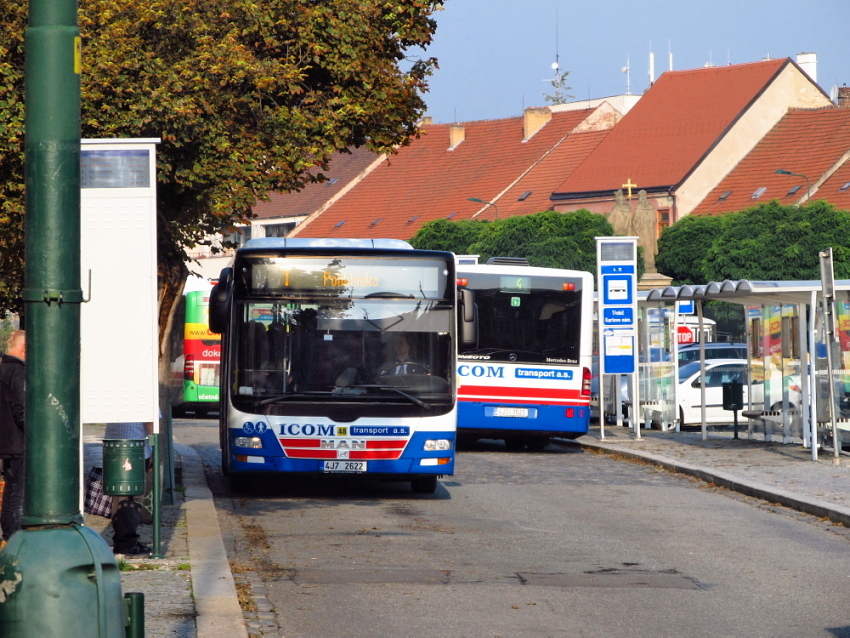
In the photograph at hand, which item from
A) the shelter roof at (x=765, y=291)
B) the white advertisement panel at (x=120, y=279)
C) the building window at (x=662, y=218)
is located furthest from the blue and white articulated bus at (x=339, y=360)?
the building window at (x=662, y=218)

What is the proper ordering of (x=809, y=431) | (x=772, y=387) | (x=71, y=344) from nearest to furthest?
(x=71, y=344)
(x=809, y=431)
(x=772, y=387)

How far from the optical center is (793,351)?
20.7 metres

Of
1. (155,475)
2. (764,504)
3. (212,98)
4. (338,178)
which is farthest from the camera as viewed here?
(338,178)

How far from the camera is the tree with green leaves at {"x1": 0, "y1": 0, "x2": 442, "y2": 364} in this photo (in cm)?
1241

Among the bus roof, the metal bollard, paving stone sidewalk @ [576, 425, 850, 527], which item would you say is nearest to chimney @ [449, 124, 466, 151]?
paving stone sidewalk @ [576, 425, 850, 527]

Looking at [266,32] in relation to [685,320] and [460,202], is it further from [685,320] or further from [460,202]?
[460,202]

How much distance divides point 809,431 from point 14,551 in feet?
57.6

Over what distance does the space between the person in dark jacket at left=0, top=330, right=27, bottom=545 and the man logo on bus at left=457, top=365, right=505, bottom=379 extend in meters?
12.2

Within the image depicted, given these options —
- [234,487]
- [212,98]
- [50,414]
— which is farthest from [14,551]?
[234,487]

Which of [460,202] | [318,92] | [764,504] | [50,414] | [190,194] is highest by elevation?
[460,202]

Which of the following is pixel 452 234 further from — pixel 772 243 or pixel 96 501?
pixel 96 501

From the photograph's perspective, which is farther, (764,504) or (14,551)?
(764,504)

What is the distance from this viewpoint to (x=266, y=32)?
1342 centimetres

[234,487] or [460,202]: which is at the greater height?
[460,202]
